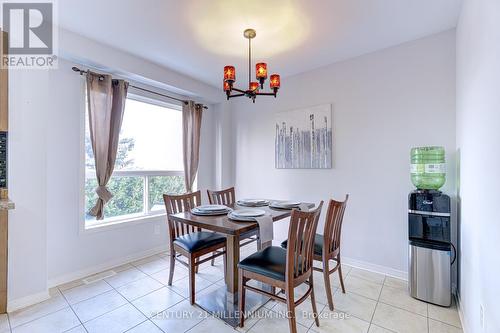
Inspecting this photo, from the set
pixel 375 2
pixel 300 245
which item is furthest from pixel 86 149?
pixel 375 2

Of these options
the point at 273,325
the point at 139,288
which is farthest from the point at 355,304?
the point at 139,288

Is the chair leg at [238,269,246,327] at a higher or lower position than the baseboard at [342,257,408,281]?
higher

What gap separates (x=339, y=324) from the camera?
1877mm

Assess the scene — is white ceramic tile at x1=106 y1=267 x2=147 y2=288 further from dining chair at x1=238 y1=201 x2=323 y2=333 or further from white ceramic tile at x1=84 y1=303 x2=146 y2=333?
dining chair at x1=238 y1=201 x2=323 y2=333

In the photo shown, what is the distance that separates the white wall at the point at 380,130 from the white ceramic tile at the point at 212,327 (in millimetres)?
1847

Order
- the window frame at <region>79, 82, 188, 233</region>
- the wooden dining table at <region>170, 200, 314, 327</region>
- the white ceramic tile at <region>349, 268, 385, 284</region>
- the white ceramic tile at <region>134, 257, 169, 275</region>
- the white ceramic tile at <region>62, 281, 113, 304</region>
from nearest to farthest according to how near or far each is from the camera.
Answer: the wooden dining table at <region>170, 200, 314, 327</region> → the white ceramic tile at <region>62, 281, 113, 304</region> → the white ceramic tile at <region>349, 268, 385, 284</region> → the window frame at <region>79, 82, 188, 233</region> → the white ceramic tile at <region>134, 257, 169, 275</region>

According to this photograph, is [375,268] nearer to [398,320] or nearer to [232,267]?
[398,320]

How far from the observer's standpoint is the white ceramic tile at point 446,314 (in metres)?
1.90

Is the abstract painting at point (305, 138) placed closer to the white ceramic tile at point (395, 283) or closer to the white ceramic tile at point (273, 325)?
the white ceramic tile at point (395, 283)

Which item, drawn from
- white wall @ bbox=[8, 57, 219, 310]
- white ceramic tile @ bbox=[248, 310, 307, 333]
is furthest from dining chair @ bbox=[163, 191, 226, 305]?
white wall @ bbox=[8, 57, 219, 310]

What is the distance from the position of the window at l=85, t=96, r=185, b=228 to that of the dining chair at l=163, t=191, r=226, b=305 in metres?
1.03

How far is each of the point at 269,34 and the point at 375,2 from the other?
948mm

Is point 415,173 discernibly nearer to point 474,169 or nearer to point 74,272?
point 474,169

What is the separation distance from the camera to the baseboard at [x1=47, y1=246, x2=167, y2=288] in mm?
2497
